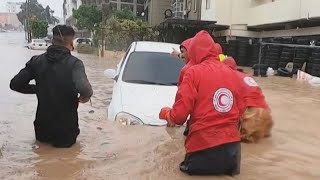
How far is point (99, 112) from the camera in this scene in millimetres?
8680

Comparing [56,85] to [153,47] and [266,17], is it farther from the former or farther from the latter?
[266,17]

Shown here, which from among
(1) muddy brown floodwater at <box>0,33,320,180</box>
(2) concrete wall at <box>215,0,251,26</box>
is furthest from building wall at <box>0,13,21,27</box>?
(1) muddy brown floodwater at <box>0,33,320,180</box>

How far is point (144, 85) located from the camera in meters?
7.23

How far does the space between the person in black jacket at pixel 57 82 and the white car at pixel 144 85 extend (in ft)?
4.77

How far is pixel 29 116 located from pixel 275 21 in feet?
52.0

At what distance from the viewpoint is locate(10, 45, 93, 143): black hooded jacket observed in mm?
4938

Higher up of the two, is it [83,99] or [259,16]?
[259,16]

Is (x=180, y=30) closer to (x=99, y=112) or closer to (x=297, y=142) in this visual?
(x=99, y=112)

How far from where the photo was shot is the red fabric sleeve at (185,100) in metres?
4.07

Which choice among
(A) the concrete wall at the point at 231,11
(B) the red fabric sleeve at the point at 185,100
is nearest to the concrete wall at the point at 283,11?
(A) the concrete wall at the point at 231,11

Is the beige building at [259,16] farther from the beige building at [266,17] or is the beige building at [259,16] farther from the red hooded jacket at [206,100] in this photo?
the red hooded jacket at [206,100]

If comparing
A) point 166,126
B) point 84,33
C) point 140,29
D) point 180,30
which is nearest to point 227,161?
point 166,126

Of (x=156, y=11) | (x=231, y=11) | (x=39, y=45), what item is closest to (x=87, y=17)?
(x=156, y=11)

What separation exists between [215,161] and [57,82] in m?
1.86
